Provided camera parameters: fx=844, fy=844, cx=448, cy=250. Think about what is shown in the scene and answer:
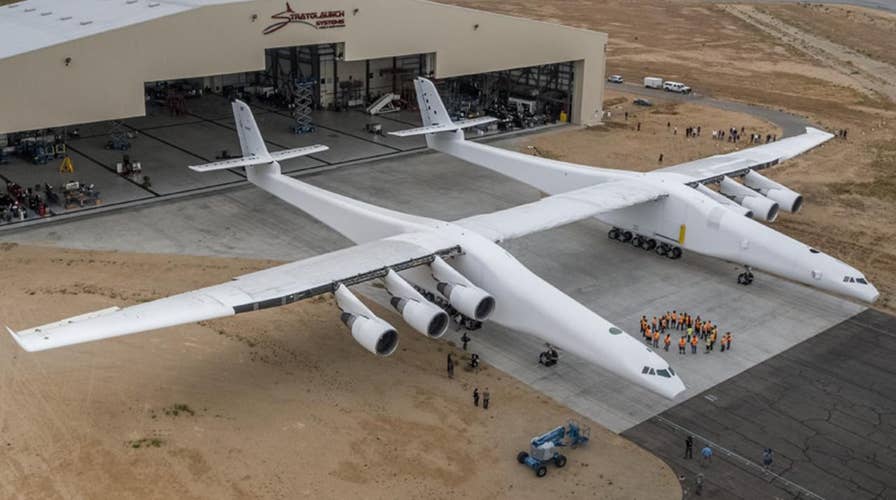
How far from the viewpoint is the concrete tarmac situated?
3061 cm

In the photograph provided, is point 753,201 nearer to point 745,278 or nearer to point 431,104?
point 745,278

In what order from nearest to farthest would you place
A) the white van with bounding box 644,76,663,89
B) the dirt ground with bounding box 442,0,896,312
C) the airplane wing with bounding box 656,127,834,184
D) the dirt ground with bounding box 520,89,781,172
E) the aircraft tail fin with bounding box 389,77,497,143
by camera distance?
the airplane wing with bounding box 656,127,834,184, the dirt ground with bounding box 442,0,896,312, the aircraft tail fin with bounding box 389,77,497,143, the dirt ground with bounding box 520,89,781,172, the white van with bounding box 644,76,663,89

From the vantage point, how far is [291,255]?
40.3 m

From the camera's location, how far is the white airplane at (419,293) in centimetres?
2633

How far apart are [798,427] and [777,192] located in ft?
62.9

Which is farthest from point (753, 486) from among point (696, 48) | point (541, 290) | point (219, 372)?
point (696, 48)

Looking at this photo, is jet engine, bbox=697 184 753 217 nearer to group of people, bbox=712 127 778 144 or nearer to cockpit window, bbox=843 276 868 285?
cockpit window, bbox=843 276 868 285

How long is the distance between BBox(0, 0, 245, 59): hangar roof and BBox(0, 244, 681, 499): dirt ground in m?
16.3

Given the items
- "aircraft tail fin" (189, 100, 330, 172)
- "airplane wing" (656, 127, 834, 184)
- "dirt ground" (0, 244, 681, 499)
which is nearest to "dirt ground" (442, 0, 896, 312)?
"airplane wing" (656, 127, 834, 184)

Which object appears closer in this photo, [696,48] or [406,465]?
[406,465]

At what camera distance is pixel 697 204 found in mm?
39938

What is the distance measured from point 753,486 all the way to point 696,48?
9654 centimetres

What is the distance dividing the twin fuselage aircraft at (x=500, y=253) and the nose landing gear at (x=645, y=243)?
0.20 feet

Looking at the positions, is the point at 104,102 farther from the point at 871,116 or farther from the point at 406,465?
the point at 871,116
